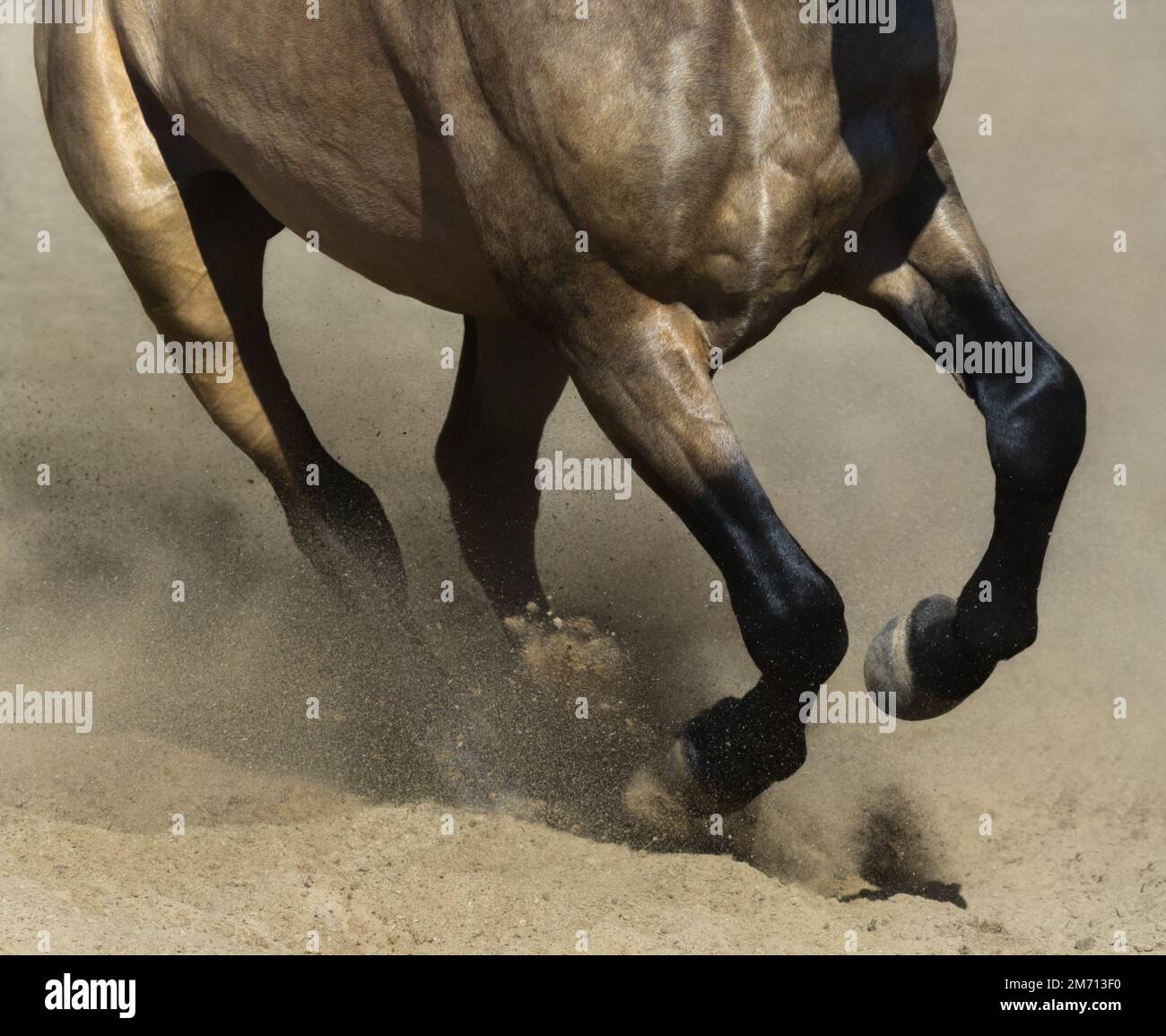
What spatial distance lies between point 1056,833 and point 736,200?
2023 mm

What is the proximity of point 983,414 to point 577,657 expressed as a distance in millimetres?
1716

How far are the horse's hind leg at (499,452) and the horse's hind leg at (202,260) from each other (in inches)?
11.0

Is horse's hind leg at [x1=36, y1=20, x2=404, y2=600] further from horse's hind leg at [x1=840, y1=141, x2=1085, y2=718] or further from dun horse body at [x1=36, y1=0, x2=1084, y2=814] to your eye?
horse's hind leg at [x1=840, y1=141, x2=1085, y2=718]

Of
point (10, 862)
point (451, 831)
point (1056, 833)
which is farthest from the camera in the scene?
point (1056, 833)

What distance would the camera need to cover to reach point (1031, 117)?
7.19 meters

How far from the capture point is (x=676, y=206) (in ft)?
9.49

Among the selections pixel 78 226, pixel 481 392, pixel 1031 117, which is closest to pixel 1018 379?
pixel 481 392

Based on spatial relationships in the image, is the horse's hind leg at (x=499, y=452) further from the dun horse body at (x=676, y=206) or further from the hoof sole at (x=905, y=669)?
the hoof sole at (x=905, y=669)

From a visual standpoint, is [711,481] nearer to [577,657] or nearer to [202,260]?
[577,657]

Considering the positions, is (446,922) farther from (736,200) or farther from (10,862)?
(736,200)

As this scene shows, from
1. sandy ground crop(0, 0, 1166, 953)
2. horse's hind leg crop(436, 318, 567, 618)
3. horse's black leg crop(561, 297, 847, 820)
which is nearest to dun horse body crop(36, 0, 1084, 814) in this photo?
horse's black leg crop(561, 297, 847, 820)

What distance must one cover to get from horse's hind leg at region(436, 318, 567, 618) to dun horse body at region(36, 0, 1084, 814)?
79 centimetres

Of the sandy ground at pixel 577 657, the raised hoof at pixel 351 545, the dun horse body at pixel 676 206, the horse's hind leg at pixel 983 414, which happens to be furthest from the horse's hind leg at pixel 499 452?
the horse's hind leg at pixel 983 414

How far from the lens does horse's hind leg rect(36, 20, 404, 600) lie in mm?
4039
